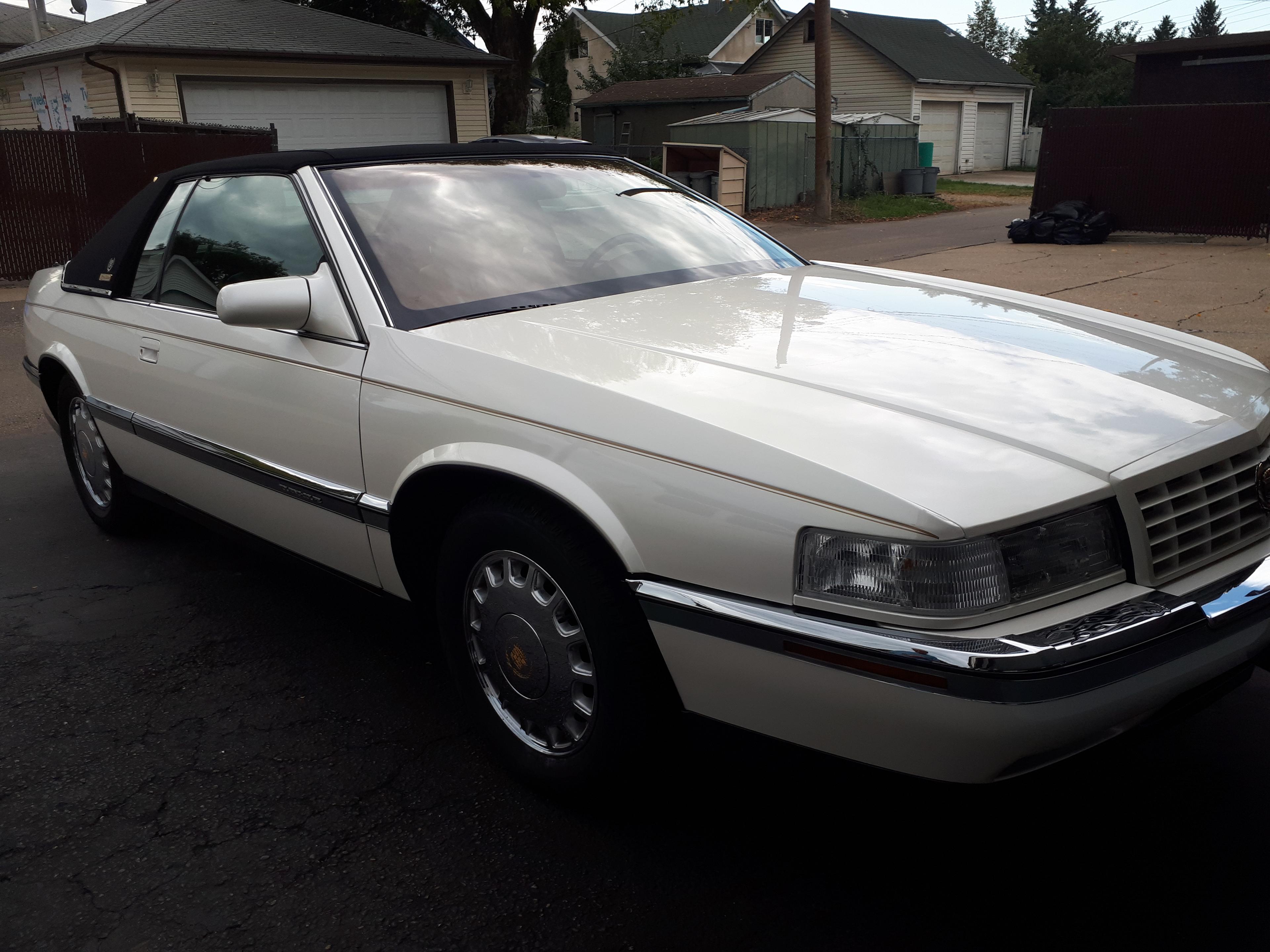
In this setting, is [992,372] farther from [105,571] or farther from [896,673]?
[105,571]

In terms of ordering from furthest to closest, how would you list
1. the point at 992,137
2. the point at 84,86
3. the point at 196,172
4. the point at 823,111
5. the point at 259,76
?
the point at 992,137 < the point at 84,86 < the point at 259,76 < the point at 823,111 < the point at 196,172

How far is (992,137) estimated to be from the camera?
130ft

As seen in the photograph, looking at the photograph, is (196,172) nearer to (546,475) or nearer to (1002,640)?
(546,475)

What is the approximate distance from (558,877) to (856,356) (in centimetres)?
139

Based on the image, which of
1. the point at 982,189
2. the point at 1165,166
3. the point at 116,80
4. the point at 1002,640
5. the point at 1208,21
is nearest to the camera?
the point at 1002,640

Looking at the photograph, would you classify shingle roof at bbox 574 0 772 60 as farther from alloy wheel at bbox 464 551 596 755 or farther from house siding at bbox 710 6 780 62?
alloy wheel at bbox 464 551 596 755

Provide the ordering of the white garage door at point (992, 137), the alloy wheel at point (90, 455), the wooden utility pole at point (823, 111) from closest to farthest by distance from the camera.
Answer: the alloy wheel at point (90, 455), the wooden utility pole at point (823, 111), the white garage door at point (992, 137)

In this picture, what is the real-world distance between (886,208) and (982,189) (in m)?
8.26

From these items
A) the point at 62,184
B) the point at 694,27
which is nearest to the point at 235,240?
the point at 62,184

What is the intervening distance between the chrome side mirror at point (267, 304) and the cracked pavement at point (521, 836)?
80 centimetres

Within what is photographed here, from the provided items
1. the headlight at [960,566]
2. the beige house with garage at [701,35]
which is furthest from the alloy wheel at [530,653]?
the beige house with garage at [701,35]

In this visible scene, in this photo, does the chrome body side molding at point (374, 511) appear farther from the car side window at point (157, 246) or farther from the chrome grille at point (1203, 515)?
the chrome grille at point (1203, 515)

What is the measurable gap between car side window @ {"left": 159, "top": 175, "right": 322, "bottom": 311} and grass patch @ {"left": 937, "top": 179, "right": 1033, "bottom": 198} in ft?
89.9

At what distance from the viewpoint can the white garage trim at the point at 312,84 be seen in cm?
2002
